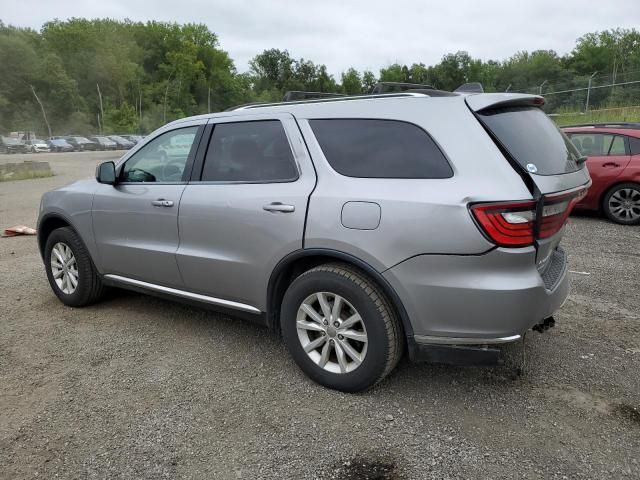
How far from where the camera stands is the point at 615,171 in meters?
8.14

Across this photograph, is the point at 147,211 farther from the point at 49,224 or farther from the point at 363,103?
the point at 363,103

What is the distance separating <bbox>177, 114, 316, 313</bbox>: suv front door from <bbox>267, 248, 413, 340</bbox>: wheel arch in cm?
5

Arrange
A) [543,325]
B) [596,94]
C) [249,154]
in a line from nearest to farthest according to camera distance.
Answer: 1. [543,325]
2. [249,154]
3. [596,94]

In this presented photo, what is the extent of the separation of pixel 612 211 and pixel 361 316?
701cm

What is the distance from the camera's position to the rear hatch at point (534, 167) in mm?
2566

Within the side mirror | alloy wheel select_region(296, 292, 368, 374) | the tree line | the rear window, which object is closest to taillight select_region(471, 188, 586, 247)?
the rear window

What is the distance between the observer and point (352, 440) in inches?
106

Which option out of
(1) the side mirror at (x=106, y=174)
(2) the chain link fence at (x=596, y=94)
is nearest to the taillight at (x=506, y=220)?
(1) the side mirror at (x=106, y=174)

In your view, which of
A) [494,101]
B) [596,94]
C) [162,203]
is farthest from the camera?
[596,94]

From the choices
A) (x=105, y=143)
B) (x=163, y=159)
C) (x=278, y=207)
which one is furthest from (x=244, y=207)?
(x=105, y=143)

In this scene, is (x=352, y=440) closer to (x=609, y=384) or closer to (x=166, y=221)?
(x=609, y=384)

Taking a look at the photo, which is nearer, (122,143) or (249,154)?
(249,154)

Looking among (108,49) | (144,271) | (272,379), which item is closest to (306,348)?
(272,379)

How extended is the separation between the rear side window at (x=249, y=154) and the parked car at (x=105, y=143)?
162 feet
